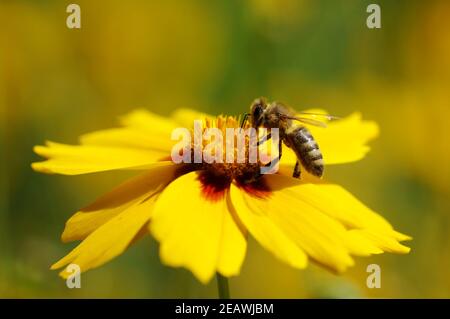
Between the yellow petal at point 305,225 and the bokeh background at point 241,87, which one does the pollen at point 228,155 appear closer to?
the yellow petal at point 305,225

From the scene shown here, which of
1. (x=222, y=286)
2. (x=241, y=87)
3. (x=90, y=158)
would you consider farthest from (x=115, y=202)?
(x=241, y=87)

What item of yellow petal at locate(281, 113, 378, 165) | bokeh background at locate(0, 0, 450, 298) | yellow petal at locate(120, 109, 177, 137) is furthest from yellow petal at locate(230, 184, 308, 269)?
bokeh background at locate(0, 0, 450, 298)

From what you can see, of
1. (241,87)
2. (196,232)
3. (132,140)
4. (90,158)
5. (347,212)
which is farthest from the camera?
(241,87)

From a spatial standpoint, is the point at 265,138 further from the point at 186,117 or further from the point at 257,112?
the point at 186,117

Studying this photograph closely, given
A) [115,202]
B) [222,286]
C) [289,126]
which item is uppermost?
[289,126]

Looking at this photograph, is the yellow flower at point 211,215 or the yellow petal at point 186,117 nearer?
the yellow flower at point 211,215

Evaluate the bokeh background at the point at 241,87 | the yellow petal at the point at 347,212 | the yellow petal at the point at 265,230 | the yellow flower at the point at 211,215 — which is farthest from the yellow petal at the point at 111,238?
the bokeh background at the point at 241,87

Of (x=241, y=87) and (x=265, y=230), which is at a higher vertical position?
(x=241, y=87)

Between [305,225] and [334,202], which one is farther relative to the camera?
[334,202]
